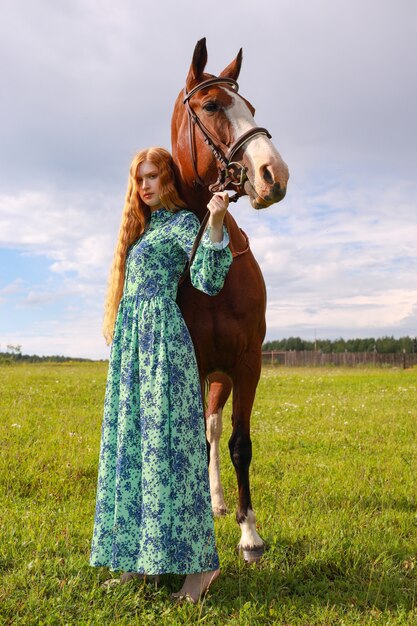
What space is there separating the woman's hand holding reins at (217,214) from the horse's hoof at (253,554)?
2321 millimetres

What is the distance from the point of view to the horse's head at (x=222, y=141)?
3057 mm

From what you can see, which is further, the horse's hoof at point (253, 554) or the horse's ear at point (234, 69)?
the horse's hoof at point (253, 554)

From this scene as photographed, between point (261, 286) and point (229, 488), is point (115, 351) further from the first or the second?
point (229, 488)

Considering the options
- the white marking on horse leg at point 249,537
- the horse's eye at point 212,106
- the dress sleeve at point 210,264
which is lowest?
the white marking on horse leg at point 249,537

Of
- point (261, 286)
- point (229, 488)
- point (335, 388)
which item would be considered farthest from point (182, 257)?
point (335, 388)

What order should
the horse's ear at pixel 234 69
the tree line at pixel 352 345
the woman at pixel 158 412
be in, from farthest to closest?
the tree line at pixel 352 345 < the horse's ear at pixel 234 69 < the woman at pixel 158 412

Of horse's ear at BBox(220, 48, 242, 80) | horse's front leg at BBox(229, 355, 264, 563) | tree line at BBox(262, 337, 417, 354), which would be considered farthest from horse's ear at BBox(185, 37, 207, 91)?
tree line at BBox(262, 337, 417, 354)

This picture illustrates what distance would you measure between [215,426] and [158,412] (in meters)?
2.18

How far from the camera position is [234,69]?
3.92 m

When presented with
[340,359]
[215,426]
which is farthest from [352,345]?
[215,426]

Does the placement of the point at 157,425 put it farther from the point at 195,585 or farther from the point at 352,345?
the point at 352,345

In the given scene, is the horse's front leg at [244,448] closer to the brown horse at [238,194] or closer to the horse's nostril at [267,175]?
the brown horse at [238,194]

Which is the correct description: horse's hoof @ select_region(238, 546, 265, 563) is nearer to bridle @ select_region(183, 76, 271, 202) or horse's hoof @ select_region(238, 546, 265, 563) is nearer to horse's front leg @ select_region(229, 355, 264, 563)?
horse's front leg @ select_region(229, 355, 264, 563)

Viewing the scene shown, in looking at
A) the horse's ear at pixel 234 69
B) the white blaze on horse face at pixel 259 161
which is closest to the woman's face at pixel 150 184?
the white blaze on horse face at pixel 259 161
